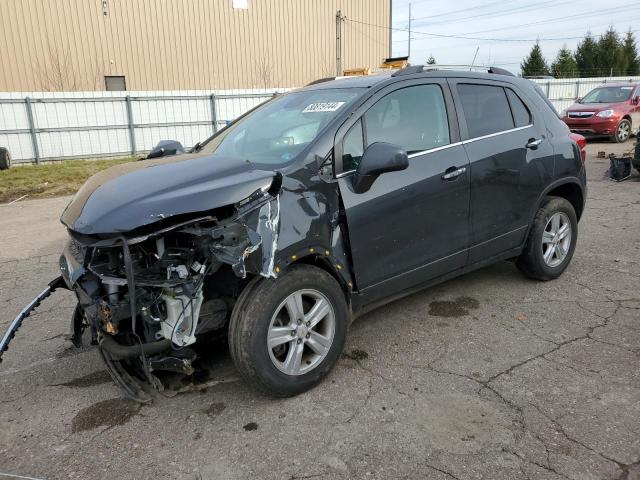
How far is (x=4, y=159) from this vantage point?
44.5 feet

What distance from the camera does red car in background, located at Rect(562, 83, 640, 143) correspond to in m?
15.7

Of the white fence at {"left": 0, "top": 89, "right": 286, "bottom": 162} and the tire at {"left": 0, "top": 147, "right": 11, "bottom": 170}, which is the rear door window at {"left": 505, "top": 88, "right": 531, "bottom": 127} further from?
the white fence at {"left": 0, "top": 89, "right": 286, "bottom": 162}

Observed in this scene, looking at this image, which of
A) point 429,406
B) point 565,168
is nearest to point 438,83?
point 565,168

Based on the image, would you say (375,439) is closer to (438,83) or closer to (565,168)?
(438,83)

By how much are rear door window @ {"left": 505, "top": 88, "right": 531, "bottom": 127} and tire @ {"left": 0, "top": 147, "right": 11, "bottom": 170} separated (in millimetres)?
13301

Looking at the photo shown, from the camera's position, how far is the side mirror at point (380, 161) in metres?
3.14

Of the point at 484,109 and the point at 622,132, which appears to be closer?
the point at 484,109

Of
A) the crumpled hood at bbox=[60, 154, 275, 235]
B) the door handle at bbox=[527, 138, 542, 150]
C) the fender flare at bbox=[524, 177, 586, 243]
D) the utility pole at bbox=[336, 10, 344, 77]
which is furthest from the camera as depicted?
the utility pole at bbox=[336, 10, 344, 77]

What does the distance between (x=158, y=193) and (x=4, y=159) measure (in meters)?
13.2

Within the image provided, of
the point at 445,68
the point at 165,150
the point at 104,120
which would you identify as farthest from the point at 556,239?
the point at 104,120

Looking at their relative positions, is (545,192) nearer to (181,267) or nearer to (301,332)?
(301,332)

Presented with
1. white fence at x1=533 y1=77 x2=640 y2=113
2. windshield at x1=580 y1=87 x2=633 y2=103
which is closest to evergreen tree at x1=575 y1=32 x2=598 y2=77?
white fence at x1=533 y1=77 x2=640 y2=113

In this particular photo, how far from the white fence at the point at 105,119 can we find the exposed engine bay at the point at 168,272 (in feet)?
45.3

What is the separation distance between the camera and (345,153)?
130 inches
